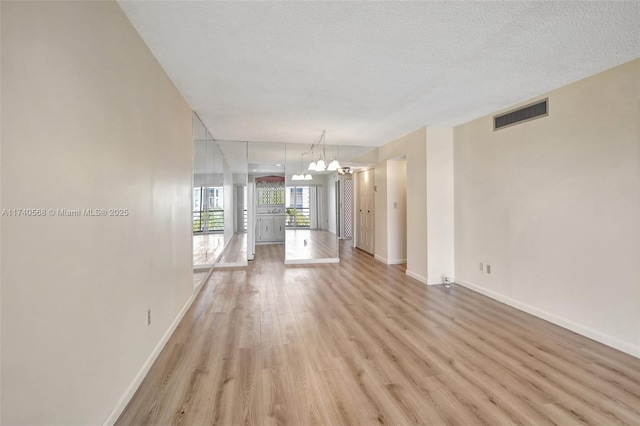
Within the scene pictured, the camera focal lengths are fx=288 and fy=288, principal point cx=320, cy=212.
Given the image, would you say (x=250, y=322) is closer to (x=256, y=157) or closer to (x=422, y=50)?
(x=422, y=50)

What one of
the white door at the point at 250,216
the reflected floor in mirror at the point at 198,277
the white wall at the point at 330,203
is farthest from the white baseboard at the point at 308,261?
the reflected floor in mirror at the point at 198,277

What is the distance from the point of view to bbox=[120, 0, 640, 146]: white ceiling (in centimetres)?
183

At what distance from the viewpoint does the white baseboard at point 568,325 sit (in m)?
2.46

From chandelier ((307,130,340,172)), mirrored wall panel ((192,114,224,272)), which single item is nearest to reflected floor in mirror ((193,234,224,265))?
mirrored wall panel ((192,114,224,272))

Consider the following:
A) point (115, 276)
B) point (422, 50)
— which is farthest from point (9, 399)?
point (422, 50)

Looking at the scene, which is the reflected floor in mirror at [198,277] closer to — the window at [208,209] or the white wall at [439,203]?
the window at [208,209]

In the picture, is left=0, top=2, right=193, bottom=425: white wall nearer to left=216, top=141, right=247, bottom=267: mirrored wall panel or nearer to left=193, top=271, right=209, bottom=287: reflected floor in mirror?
left=193, top=271, right=209, bottom=287: reflected floor in mirror

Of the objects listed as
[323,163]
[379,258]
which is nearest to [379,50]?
[323,163]

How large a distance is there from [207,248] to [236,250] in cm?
177

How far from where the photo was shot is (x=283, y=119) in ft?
13.5

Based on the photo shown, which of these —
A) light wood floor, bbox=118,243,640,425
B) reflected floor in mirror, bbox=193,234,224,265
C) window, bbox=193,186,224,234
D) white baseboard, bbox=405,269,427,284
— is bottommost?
light wood floor, bbox=118,243,640,425

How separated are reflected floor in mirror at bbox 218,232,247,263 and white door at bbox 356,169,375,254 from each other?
2962 mm

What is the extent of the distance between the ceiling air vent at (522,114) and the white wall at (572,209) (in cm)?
7

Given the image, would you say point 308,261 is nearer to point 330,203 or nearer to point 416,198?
point 330,203
